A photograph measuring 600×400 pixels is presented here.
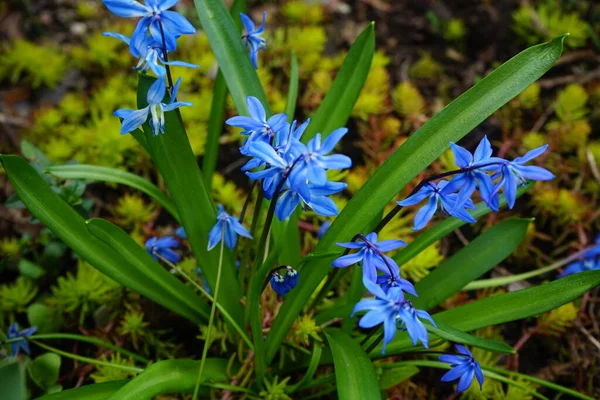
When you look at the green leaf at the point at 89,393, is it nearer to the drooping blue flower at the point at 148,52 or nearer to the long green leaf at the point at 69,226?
the long green leaf at the point at 69,226

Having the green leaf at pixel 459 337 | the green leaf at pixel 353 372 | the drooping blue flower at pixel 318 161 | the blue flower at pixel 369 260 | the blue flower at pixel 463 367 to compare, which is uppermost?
the drooping blue flower at pixel 318 161

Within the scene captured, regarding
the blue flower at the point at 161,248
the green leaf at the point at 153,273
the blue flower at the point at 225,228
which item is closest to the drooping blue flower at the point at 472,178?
the blue flower at the point at 225,228

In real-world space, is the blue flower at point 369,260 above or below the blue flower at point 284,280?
above

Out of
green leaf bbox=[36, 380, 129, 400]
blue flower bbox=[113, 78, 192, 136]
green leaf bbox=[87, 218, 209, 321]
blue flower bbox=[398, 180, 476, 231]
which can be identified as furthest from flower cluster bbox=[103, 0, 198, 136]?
green leaf bbox=[36, 380, 129, 400]

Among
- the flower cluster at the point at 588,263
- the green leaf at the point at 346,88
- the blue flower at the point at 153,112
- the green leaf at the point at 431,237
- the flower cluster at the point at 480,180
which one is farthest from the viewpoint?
the flower cluster at the point at 588,263

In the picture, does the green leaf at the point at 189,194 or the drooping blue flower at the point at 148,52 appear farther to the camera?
the green leaf at the point at 189,194

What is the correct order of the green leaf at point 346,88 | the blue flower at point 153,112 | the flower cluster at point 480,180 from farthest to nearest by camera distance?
the green leaf at point 346,88 → the blue flower at point 153,112 → the flower cluster at point 480,180
